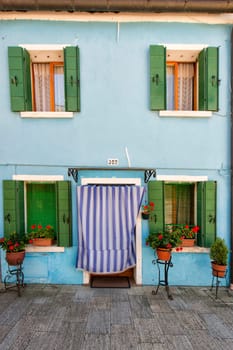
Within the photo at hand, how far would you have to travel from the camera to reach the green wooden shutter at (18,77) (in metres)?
4.88

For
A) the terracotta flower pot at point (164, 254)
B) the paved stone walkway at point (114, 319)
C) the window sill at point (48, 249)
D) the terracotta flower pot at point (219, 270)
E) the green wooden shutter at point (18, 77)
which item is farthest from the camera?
the window sill at point (48, 249)

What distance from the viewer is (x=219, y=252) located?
463cm

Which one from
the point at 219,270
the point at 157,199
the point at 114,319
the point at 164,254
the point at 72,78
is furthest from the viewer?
the point at 157,199

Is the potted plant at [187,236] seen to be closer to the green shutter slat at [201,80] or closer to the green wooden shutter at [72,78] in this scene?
the green shutter slat at [201,80]

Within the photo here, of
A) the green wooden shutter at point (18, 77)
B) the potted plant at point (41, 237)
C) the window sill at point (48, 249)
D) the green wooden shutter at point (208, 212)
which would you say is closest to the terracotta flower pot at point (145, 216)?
the green wooden shutter at point (208, 212)

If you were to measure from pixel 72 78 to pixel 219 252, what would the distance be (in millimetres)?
5326

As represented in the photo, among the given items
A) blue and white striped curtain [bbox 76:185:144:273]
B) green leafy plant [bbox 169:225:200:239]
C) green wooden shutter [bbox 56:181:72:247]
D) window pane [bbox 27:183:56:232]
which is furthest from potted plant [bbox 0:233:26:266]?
green leafy plant [bbox 169:225:200:239]

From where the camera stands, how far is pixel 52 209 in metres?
5.33

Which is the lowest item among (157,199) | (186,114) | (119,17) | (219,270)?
(219,270)

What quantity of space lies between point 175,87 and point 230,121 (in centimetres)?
163

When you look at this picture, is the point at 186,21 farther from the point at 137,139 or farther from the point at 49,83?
the point at 49,83

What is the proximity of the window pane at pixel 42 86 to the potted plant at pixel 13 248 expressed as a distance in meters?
3.32

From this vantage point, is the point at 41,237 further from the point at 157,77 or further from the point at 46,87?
the point at 157,77

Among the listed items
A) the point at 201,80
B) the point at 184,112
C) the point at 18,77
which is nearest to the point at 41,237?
the point at 18,77
